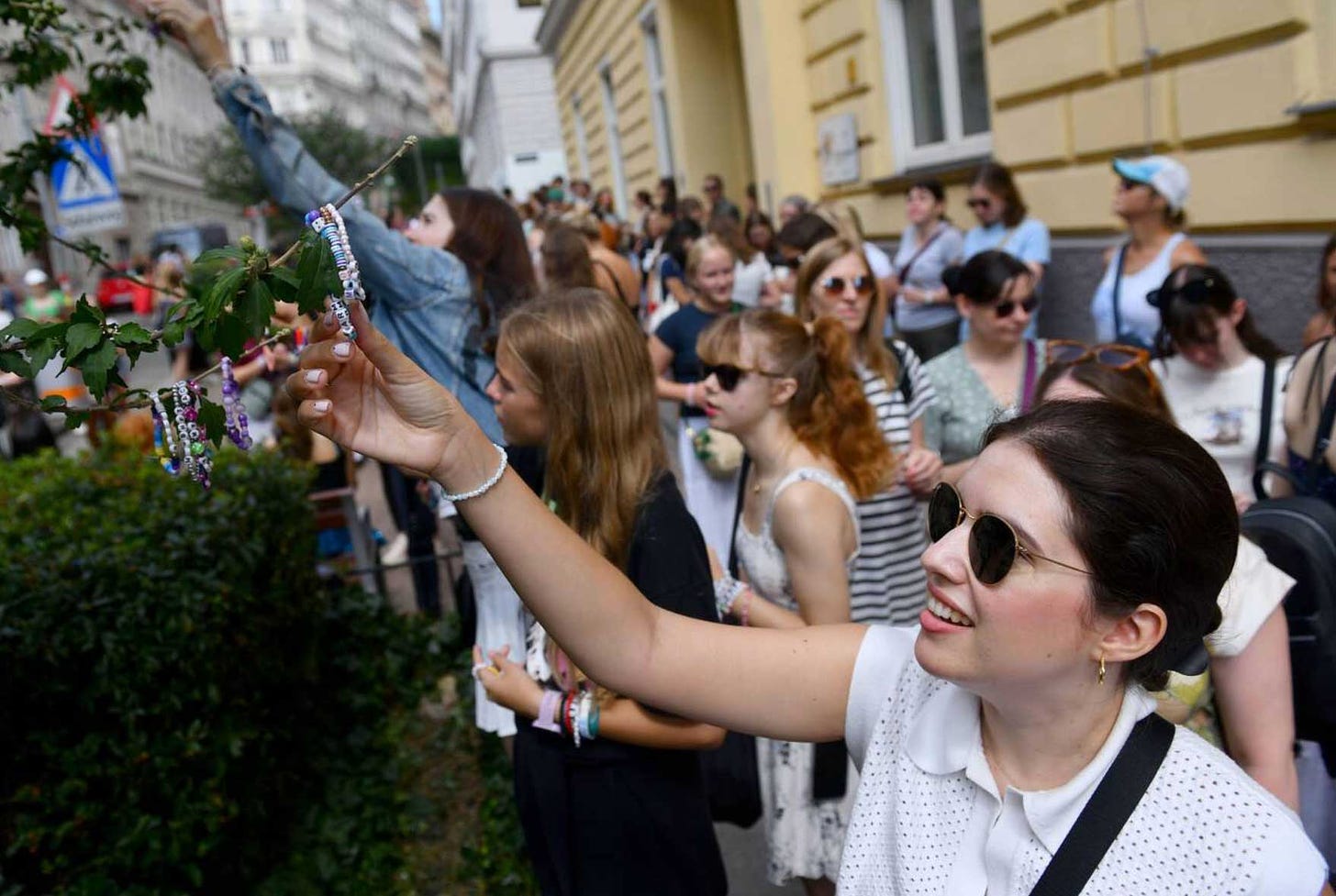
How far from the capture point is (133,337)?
3.92ft

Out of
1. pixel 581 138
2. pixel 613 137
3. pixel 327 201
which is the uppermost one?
pixel 581 138

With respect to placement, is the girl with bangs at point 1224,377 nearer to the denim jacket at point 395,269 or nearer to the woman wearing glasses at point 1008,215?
the denim jacket at point 395,269

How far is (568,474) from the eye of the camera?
2.27 meters

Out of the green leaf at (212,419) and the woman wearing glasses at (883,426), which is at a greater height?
the green leaf at (212,419)

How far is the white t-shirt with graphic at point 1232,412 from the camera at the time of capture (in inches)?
124

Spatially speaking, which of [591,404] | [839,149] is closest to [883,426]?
[591,404]

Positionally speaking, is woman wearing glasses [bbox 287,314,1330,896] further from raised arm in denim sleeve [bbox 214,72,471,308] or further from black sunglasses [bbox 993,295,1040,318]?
black sunglasses [bbox 993,295,1040,318]

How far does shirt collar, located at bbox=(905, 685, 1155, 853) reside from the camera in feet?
4.34

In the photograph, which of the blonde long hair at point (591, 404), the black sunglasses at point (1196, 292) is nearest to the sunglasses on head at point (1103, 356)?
the black sunglasses at point (1196, 292)

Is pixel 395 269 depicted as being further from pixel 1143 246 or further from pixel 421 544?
pixel 1143 246

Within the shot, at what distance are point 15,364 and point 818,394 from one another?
207 cm

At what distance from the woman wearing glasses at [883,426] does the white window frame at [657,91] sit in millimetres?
12506

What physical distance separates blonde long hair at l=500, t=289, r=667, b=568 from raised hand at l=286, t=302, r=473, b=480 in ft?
2.67

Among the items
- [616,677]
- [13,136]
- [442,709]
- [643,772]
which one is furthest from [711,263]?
[13,136]
